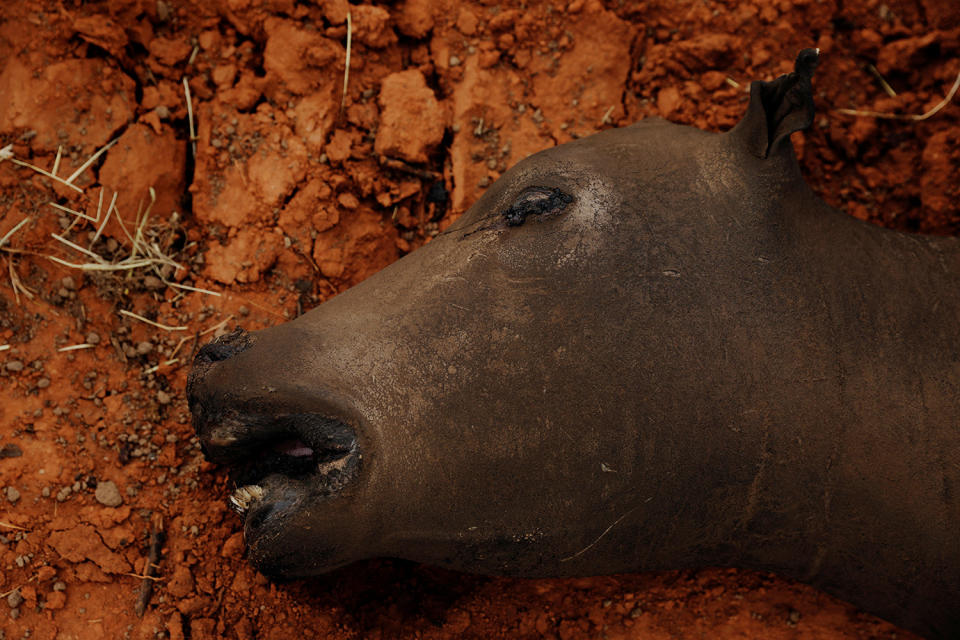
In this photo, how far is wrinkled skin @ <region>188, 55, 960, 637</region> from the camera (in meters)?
2.13

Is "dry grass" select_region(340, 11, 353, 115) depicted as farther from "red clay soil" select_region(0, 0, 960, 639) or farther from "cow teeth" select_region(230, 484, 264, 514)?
"cow teeth" select_region(230, 484, 264, 514)

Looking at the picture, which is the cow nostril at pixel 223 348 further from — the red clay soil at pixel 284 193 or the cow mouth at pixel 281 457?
the red clay soil at pixel 284 193

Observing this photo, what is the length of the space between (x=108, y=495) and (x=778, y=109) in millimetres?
2479

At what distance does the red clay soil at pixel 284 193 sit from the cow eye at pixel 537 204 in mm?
973

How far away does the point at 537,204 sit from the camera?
230cm

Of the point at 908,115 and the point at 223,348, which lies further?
the point at 908,115

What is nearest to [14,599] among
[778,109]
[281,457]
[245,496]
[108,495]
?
[108,495]

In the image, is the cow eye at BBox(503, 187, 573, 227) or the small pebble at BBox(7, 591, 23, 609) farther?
the small pebble at BBox(7, 591, 23, 609)

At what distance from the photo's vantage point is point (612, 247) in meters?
2.26

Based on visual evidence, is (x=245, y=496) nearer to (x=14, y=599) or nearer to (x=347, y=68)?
(x=14, y=599)

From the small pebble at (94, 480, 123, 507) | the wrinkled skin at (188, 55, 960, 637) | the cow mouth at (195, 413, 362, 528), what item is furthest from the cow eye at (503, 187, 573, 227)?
the small pebble at (94, 480, 123, 507)

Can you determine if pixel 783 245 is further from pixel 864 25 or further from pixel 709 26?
pixel 864 25

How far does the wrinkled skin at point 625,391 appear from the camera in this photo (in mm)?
2129

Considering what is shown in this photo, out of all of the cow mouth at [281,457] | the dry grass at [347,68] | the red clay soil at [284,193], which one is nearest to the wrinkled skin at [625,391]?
the cow mouth at [281,457]
